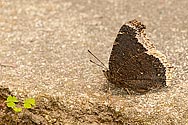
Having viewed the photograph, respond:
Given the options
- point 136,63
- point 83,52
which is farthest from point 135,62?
point 83,52

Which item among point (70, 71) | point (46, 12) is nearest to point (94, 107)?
point (70, 71)

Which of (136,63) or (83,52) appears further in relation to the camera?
(83,52)

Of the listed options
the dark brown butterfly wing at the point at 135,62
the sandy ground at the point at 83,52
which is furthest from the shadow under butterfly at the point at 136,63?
the sandy ground at the point at 83,52

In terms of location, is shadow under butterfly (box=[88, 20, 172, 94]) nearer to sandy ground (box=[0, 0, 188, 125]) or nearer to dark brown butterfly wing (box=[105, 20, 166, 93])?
dark brown butterfly wing (box=[105, 20, 166, 93])

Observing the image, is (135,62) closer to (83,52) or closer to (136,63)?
(136,63)

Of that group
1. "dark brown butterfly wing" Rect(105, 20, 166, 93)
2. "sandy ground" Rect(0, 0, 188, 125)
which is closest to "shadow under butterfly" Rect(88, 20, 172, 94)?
"dark brown butterfly wing" Rect(105, 20, 166, 93)

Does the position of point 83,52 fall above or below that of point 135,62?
below

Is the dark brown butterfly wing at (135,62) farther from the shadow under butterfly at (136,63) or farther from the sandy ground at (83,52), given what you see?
the sandy ground at (83,52)
